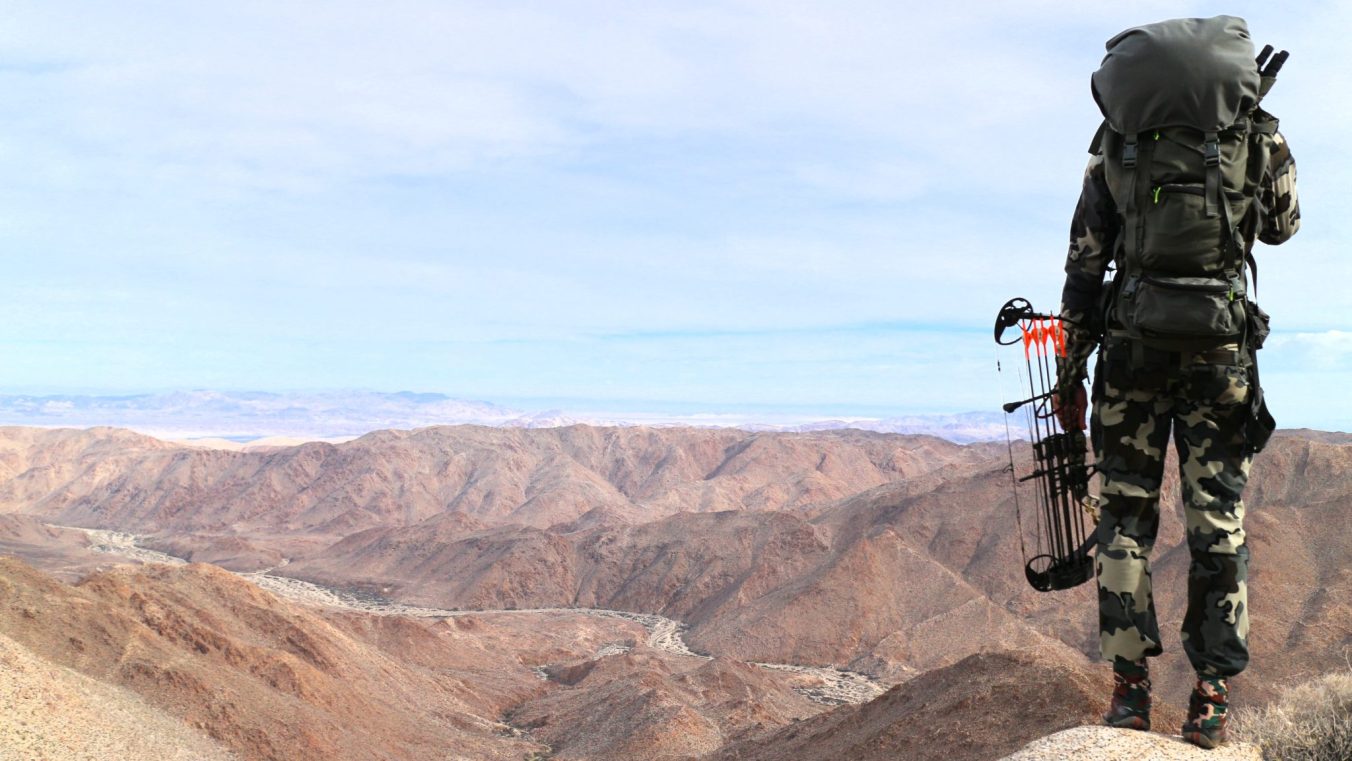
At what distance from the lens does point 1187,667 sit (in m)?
34.3

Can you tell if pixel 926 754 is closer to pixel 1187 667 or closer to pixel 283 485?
pixel 1187 667

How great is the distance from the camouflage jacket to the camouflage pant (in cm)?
22

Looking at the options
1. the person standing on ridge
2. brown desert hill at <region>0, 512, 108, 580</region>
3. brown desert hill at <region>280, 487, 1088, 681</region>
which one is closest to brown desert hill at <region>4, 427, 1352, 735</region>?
brown desert hill at <region>280, 487, 1088, 681</region>

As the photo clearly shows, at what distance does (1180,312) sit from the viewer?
4.89 metres

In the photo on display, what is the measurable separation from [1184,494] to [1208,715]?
112 centimetres

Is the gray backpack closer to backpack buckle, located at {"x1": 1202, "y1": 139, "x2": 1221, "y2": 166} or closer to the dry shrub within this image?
backpack buckle, located at {"x1": 1202, "y1": 139, "x2": 1221, "y2": 166}

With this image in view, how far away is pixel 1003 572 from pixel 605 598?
1111 inches

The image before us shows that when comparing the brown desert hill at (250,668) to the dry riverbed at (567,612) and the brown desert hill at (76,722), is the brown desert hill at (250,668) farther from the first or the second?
the dry riverbed at (567,612)

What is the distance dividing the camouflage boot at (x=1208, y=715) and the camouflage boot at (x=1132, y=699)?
24 cm

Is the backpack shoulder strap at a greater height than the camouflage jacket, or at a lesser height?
greater

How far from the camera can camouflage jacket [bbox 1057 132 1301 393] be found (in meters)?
5.19

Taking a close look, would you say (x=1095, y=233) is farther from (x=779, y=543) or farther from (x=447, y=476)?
(x=447, y=476)

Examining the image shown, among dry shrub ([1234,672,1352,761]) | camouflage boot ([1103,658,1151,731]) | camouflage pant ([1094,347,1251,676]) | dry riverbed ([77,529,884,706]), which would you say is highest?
camouflage pant ([1094,347,1251,676])

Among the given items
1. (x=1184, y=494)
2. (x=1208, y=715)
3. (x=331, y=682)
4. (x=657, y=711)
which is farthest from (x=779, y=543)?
(x=1184, y=494)
